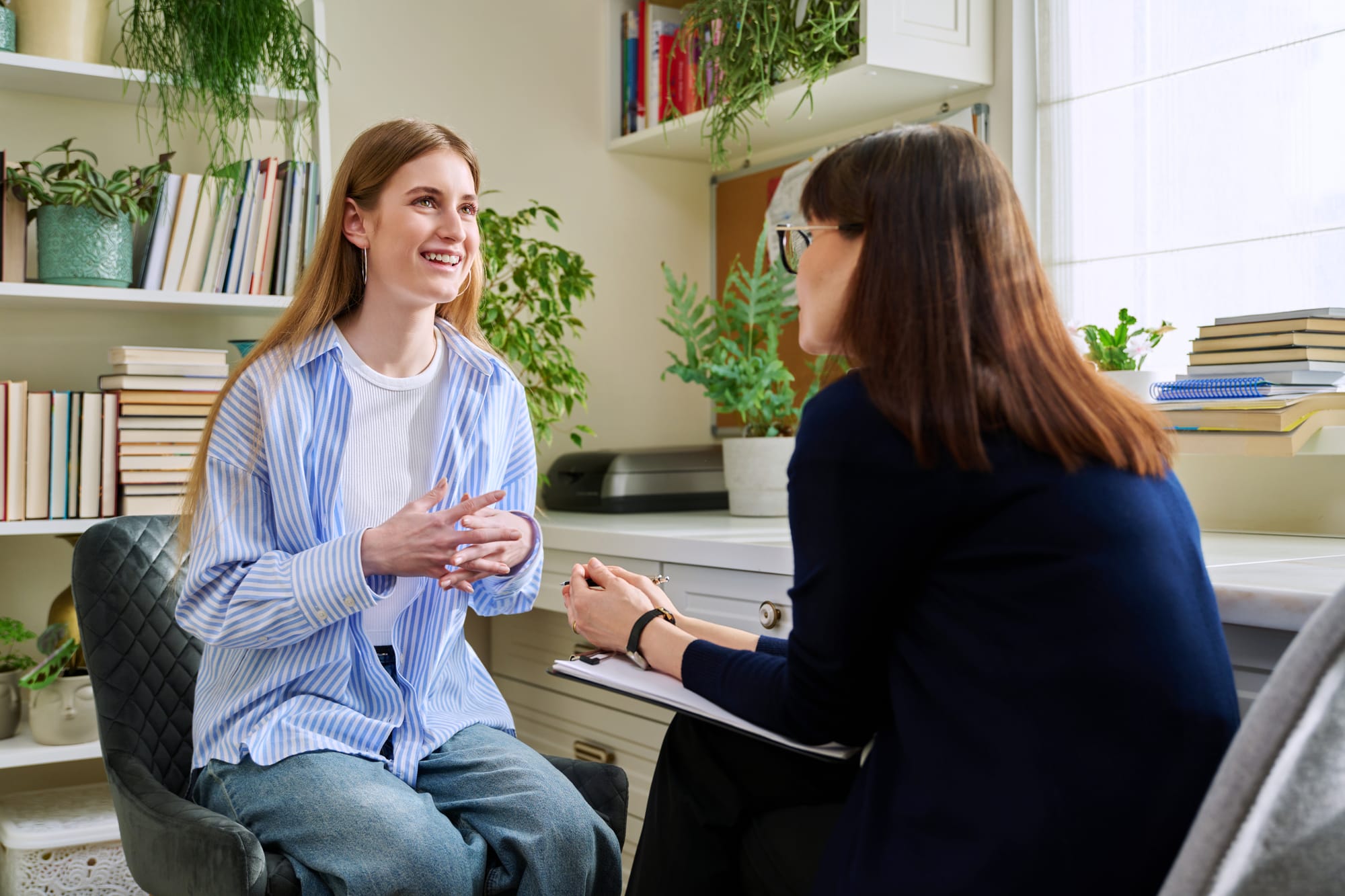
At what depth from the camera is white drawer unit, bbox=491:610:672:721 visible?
7.60ft

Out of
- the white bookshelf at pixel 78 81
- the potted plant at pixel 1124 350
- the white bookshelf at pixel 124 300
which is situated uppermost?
the white bookshelf at pixel 78 81

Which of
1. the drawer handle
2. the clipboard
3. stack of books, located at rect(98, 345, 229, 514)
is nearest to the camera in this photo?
the clipboard

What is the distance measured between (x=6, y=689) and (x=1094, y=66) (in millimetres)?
2264

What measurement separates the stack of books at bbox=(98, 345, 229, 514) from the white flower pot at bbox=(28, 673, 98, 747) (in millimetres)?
311

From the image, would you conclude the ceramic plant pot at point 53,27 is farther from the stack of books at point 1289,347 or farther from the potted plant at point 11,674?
the stack of books at point 1289,347

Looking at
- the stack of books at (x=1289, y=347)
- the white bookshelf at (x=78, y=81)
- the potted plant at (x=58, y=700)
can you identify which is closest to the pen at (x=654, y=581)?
the stack of books at (x=1289, y=347)

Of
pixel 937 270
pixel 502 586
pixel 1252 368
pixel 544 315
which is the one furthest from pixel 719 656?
pixel 544 315

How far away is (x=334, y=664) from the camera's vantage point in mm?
1378

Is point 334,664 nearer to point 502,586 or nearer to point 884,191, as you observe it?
point 502,586

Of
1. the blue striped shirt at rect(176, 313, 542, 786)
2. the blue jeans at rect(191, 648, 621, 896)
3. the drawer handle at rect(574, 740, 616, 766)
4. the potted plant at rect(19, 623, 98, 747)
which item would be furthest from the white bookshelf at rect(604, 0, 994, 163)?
the potted plant at rect(19, 623, 98, 747)

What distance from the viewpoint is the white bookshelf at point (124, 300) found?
201 cm

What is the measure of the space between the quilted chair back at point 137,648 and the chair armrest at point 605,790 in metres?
0.50

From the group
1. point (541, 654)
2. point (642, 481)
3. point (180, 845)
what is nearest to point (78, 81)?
point (642, 481)

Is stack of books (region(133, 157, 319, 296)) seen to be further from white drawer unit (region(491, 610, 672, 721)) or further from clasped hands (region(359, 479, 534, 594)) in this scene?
clasped hands (region(359, 479, 534, 594))
